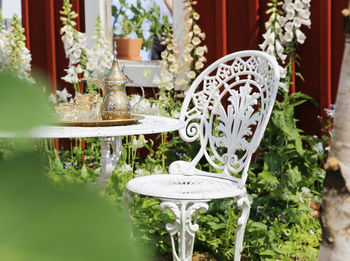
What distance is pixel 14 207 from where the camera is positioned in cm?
12

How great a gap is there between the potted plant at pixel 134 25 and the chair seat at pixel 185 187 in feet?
8.04

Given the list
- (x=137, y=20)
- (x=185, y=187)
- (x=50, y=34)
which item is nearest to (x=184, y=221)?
(x=185, y=187)

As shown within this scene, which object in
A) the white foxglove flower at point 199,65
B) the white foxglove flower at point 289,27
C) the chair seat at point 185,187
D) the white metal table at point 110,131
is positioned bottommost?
the chair seat at point 185,187

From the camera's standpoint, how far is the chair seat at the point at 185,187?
2.41 m

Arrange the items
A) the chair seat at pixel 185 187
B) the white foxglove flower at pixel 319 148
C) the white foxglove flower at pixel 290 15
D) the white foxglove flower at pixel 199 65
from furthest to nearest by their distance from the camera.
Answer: the white foxglove flower at pixel 199 65
the white foxglove flower at pixel 290 15
the white foxglove flower at pixel 319 148
the chair seat at pixel 185 187

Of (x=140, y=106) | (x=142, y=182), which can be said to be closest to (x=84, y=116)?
(x=142, y=182)

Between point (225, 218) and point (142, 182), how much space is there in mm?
698

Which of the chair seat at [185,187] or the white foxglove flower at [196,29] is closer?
the chair seat at [185,187]

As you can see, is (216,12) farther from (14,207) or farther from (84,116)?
(14,207)

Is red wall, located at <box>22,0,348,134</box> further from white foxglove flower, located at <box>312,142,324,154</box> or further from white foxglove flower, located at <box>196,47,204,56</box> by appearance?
white foxglove flower, located at <box>312,142,324,154</box>

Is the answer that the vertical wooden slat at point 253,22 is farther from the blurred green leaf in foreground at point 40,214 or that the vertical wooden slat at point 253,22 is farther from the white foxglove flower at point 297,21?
the blurred green leaf in foreground at point 40,214

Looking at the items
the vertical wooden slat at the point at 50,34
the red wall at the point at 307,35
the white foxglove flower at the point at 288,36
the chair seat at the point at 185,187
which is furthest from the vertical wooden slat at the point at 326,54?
the vertical wooden slat at the point at 50,34

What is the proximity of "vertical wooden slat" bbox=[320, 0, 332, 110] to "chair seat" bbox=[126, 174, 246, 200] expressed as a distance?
1.15 m

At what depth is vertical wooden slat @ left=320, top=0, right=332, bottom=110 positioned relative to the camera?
3.49 m
